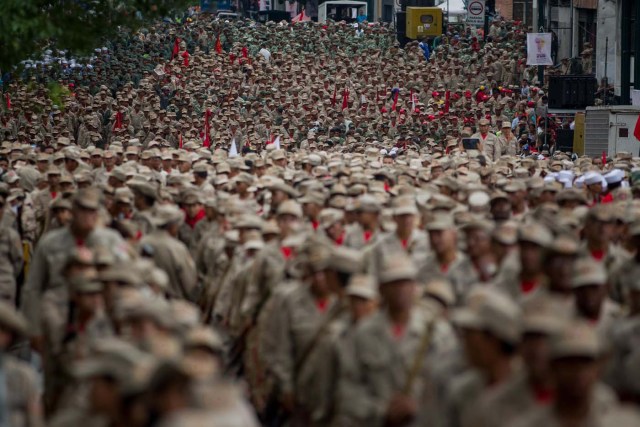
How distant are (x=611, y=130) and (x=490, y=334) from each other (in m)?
24.6

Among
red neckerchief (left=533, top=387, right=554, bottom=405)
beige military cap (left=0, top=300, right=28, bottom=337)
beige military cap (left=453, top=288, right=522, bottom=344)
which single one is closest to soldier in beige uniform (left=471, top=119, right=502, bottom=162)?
beige military cap (left=0, top=300, right=28, bottom=337)

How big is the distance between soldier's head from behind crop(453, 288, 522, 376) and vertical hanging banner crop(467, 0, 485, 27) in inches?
1752

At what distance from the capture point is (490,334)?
22.5 ft

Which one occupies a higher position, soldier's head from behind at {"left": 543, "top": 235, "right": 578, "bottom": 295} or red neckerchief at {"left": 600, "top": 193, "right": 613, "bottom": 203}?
soldier's head from behind at {"left": 543, "top": 235, "right": 578, "bottom": 295}

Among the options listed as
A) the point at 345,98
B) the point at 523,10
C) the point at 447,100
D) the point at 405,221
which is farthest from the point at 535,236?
the point at 523,10

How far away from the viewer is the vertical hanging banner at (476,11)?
167ft

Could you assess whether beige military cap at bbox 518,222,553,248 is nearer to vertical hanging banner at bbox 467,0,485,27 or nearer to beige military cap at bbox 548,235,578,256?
beige military cap at bbox 548,235,578,256

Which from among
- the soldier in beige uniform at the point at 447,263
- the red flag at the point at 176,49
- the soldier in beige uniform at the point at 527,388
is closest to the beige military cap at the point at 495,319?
the soldier in beige uniform at the point at 527,388

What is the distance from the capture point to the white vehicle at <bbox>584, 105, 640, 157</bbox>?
30.7 metres

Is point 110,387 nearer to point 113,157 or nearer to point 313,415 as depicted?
point 313,415

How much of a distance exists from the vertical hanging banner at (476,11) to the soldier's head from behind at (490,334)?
1752 inches

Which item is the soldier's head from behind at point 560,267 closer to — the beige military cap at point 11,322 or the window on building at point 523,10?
the beige military cap at point 11,322

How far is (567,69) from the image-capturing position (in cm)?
4412

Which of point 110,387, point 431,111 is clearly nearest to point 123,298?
point 110,387
